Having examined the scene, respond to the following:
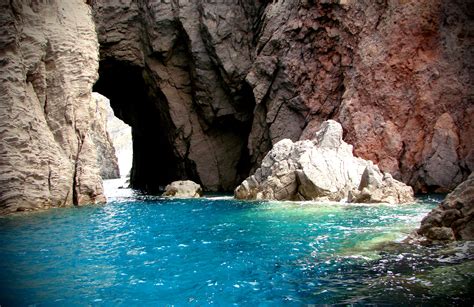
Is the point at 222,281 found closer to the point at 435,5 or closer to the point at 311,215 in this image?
the point at 311,215

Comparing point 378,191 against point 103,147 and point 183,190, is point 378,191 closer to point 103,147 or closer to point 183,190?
point 183,190

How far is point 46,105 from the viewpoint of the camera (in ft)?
86.9

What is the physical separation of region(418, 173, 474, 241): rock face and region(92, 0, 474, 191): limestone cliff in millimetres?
16737

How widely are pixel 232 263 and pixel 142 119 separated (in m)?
44.0

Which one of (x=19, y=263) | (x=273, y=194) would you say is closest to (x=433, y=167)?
(x=273, y=194)

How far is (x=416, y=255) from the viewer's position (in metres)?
10.1

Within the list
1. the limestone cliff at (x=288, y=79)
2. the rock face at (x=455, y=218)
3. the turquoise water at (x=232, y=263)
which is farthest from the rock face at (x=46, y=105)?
the rock face at (x=455, y=218)

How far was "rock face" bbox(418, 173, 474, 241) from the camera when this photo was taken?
1110cm

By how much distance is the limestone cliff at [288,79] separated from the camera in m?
28.5

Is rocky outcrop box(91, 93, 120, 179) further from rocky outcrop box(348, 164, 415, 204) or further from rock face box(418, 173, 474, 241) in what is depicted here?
rock face box(418, 173, 474, 241)

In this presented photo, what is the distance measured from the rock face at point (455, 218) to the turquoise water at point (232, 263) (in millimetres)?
857

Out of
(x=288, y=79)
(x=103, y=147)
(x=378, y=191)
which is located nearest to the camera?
(x=378, y=191)

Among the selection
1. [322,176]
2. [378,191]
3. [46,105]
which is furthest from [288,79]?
[46,105]

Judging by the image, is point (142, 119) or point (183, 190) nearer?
point (183, 190)
